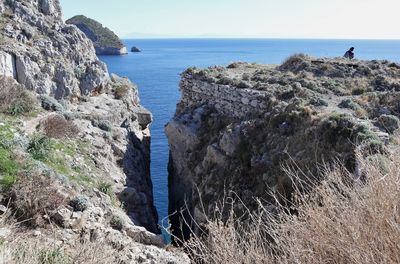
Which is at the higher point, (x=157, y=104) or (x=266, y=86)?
(x=266, y=86)

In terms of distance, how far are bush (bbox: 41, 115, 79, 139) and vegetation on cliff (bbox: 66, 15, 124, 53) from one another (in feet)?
413

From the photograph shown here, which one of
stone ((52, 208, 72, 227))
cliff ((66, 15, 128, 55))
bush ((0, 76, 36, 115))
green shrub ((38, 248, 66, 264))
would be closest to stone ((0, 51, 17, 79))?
bush ((0, 76, 36, 115))

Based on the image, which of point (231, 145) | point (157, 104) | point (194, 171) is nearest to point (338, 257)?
point (231, 145)

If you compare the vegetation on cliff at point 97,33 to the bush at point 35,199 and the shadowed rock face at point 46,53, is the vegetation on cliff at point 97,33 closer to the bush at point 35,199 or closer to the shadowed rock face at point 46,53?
the shadowed rock face at point 46,53

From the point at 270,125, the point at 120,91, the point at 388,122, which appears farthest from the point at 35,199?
the point at 120,91

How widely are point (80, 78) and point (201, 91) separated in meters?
8.39

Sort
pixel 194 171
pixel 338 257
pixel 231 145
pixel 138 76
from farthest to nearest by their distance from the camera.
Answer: pixel 138 76
pixel 194 171
pixel 231 145
pixel 338 257

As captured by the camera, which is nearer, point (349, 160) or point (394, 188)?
point (394, 188)

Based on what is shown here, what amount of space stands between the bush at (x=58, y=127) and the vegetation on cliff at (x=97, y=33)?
126 m

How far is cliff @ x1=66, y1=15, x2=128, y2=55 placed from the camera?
142m

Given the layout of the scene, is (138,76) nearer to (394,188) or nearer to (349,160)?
(349,160)

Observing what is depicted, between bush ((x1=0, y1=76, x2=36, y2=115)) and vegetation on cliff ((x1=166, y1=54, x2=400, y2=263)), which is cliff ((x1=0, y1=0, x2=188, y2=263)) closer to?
bush ((x1=0, y1=76, x2=36, y2=115))

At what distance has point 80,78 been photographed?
28.6 meters

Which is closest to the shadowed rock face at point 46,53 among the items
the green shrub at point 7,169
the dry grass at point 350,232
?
the green shrub at point 7,169
